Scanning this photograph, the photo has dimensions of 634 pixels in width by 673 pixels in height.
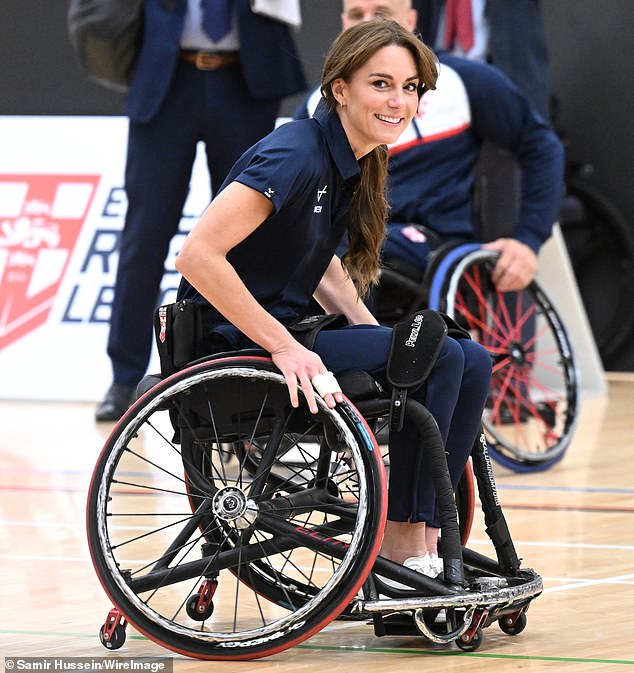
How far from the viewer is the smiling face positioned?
2.29 m

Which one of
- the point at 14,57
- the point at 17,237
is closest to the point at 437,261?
the point at 17,237

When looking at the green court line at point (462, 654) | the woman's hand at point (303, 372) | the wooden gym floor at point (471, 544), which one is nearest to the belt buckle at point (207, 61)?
the wooden gym floor at point (471, 544)

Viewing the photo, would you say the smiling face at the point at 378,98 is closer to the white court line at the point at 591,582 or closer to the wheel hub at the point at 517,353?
the white court line at the point at 591,582

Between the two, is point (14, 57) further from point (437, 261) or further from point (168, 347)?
point (168, 347)

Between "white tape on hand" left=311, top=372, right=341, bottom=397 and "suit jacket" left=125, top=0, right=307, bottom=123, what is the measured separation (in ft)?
8.58

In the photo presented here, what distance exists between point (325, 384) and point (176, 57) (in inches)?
106

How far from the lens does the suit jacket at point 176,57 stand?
4.52m

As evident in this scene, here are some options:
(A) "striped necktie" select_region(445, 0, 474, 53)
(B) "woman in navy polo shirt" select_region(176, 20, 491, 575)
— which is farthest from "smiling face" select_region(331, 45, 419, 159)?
(A) "striped necktie" select_region(445, 0, 474, 53)

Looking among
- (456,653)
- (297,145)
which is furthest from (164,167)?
(456,653)

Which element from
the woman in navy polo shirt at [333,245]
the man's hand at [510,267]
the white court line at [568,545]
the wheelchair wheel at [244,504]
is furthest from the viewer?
the man's hand at [510,267]

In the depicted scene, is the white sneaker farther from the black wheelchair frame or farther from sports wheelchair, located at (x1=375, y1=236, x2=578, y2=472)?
sports wheelchair, located at (x1=375, y1=236, x2=578, y2=472)

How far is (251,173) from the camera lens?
2156mm

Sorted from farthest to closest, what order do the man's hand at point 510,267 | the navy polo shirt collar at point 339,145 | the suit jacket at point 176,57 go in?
the suit jacket at point 176,57, the man's hand at point 510,267, the navy polo shirt collar at point 339,145

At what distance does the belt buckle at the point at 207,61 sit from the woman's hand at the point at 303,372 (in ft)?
8.66
